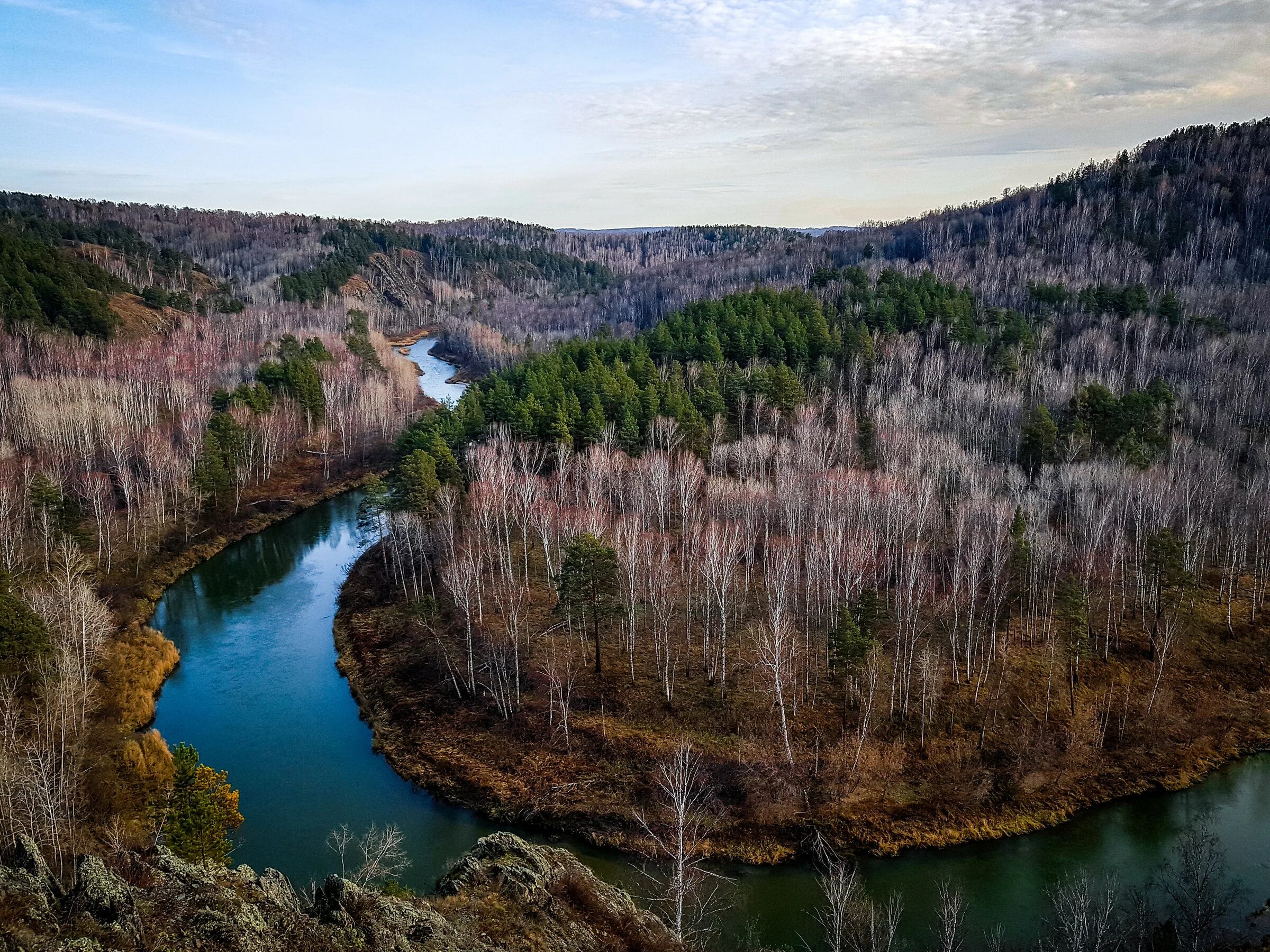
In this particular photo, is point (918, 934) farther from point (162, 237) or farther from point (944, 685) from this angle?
point (162, 237)

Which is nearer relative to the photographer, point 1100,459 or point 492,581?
point 492,581

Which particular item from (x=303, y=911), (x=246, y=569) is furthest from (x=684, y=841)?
(x=246, y=569)

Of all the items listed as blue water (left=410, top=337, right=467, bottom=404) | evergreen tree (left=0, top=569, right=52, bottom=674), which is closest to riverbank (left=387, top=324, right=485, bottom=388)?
blue water (left=410, top=337, right=467, bottom=404)

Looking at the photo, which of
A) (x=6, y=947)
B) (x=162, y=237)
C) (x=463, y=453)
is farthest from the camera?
(x=162, y=237)

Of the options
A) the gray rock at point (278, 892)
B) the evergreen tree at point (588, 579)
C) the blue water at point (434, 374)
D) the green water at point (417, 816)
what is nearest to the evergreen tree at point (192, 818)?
the gray rock at point (278, 892)

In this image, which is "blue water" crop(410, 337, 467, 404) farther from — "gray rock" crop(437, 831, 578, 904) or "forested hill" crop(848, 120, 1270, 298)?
"forested hill" crop(848, 120, 1270, 298)

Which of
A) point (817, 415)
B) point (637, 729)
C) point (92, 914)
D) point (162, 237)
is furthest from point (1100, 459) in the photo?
point (162, 237)

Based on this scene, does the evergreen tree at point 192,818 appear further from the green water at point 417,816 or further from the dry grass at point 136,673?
the dry grass at point 136,673
